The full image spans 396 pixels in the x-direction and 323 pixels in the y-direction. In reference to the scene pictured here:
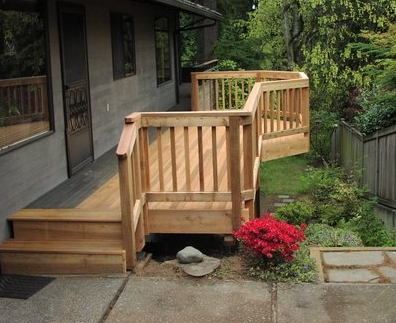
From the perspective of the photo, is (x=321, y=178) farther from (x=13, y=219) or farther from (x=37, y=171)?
(x=13, y=219)

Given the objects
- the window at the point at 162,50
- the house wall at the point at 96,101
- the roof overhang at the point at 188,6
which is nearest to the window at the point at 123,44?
the house wall at the point at 96,101

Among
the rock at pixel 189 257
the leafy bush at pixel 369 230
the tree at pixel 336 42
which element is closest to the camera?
the rock at pixel 189 257

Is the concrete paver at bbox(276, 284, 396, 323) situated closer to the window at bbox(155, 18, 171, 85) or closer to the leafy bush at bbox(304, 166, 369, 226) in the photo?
the leafy bush at bbox(304, 166, 369, 226)

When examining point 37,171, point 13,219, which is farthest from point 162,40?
point 13,219

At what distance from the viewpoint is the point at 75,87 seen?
767 cm

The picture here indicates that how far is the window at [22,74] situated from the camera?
18.8 feet

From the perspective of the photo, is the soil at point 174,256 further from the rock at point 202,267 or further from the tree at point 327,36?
the tree at point 327,36

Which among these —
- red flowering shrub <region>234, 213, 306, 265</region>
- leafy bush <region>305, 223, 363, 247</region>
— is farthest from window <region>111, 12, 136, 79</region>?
red flowering shrub <region>234, 213, 306, 265</region>

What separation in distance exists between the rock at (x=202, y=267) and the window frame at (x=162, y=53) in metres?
8.55

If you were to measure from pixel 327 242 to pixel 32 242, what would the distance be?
2.80 meters

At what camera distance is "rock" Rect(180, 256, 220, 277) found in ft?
16.5

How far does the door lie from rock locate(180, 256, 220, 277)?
8.93 ft

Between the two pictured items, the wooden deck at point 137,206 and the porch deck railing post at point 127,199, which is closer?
the porch deck railing post at point 127,199

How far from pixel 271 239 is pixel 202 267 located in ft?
2.09
